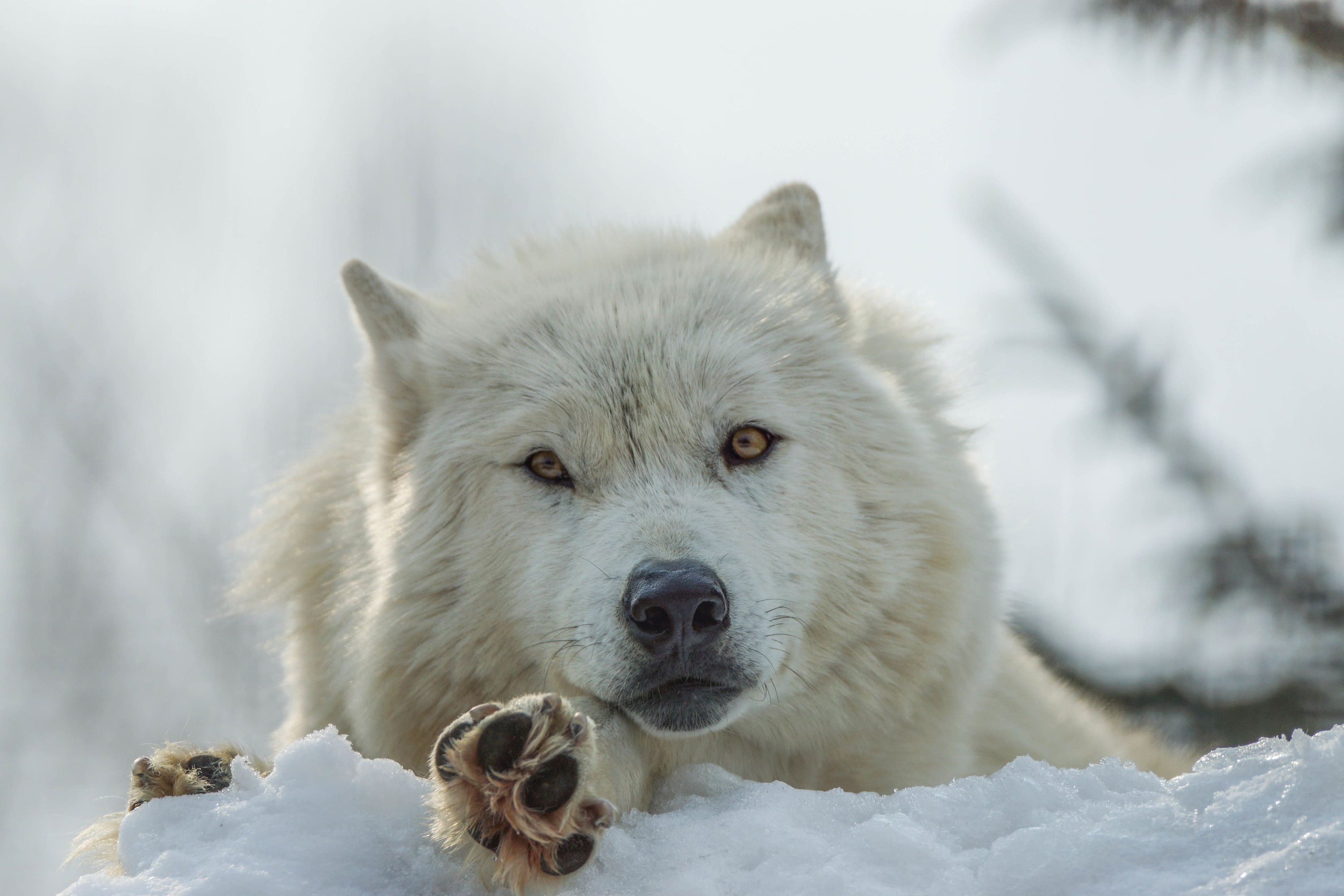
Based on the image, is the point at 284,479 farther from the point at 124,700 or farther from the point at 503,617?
the point at 124,700

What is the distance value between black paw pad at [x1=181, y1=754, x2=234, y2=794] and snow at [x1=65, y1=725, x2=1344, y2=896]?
0.37 ft

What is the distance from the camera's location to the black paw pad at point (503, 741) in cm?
185

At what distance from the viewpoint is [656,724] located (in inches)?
107

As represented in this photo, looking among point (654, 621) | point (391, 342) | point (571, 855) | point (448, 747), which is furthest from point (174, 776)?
point (391, 342)

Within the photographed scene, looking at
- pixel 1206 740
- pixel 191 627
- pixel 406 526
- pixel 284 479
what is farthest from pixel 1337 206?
pixel 191 627

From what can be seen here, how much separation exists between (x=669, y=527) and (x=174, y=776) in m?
1.28

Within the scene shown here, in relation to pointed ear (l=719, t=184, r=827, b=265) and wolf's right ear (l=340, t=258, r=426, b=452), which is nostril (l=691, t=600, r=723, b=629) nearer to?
wolf's right ear (l=340, t=258, r=426, b=452)

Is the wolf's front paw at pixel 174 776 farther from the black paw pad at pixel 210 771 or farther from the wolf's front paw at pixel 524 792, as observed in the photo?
the wolf's front paw at pixel 524 792

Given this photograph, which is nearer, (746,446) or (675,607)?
(675,607)

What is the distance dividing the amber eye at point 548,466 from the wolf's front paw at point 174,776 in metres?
1.26

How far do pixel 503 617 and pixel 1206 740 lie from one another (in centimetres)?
425

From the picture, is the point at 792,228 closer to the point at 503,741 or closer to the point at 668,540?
the point at 668,540

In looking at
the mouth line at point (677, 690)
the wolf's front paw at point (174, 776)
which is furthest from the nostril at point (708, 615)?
the wolf's front paw at point (174, 776)

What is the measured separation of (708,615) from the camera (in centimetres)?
262
